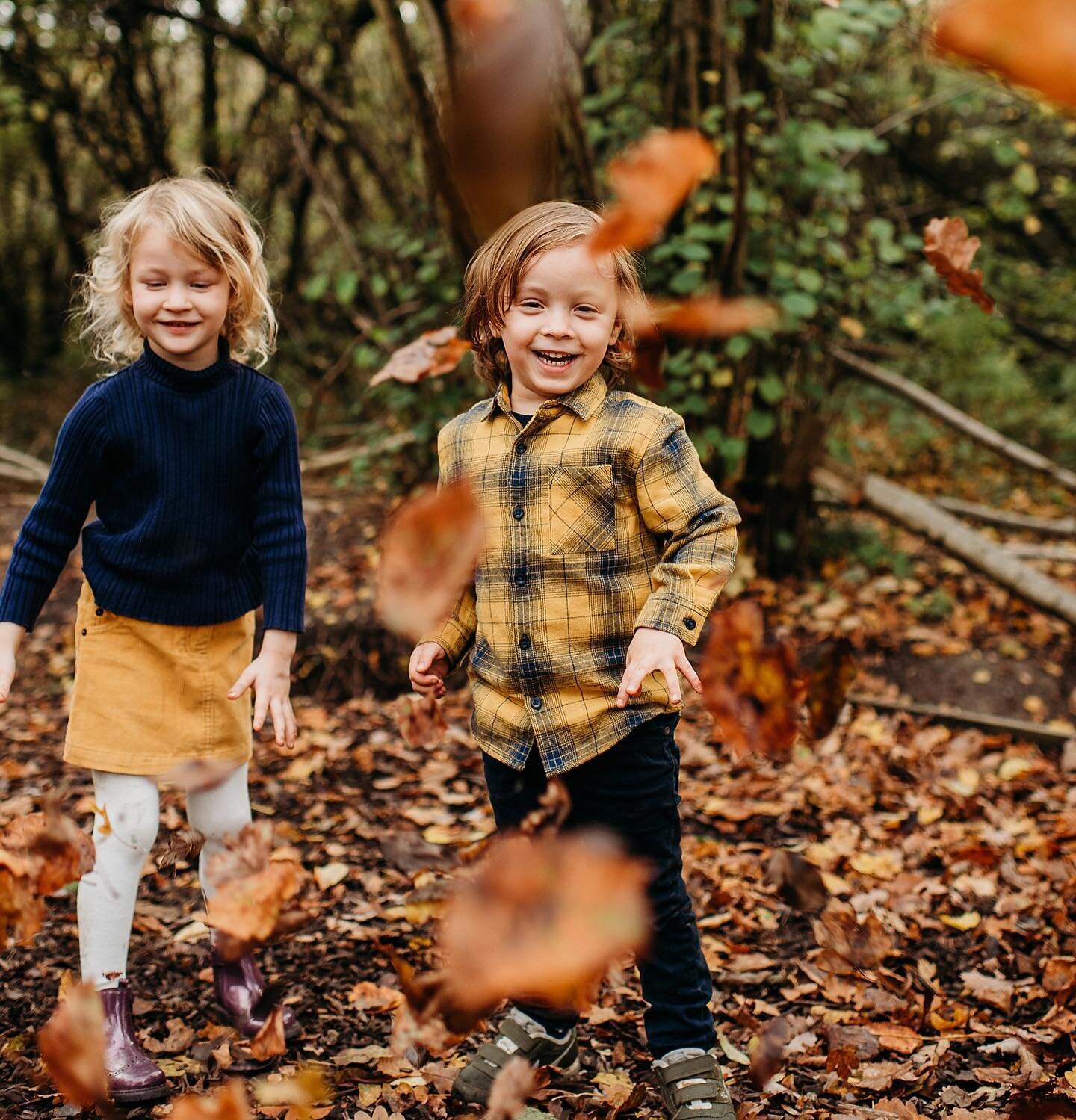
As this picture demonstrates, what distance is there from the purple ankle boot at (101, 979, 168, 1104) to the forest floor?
0.04 m

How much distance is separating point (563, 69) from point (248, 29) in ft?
11.7

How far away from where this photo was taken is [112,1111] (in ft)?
5.92

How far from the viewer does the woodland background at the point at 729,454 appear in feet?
7.57

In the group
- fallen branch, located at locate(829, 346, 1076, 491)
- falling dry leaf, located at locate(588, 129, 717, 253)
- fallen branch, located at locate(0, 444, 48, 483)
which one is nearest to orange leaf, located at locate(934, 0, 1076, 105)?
falling dry leaf, located at locate(588, 129, 717, 253)

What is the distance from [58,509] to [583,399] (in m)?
1.04

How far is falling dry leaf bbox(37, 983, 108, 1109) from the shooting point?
176 centimetres

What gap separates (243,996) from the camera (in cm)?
224

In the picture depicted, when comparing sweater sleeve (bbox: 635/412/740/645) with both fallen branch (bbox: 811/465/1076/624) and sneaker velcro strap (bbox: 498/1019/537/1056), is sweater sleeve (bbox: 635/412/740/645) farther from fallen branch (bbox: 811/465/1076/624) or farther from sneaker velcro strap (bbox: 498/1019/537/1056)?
fallen branch (bbox: 811/465/1076/624)

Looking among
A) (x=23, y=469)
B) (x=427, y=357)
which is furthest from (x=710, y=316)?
(x=23, y=469)

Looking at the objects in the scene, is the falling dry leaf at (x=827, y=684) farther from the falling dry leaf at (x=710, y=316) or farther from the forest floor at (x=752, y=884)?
the falling dry leaf at (x=710, y=316)

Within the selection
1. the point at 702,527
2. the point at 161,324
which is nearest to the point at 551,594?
the point at 702,527

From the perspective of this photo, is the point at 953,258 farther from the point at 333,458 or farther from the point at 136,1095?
the point at 333,458

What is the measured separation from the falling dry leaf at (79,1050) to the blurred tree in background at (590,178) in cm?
161

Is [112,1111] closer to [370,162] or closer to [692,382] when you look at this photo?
[692,382]
